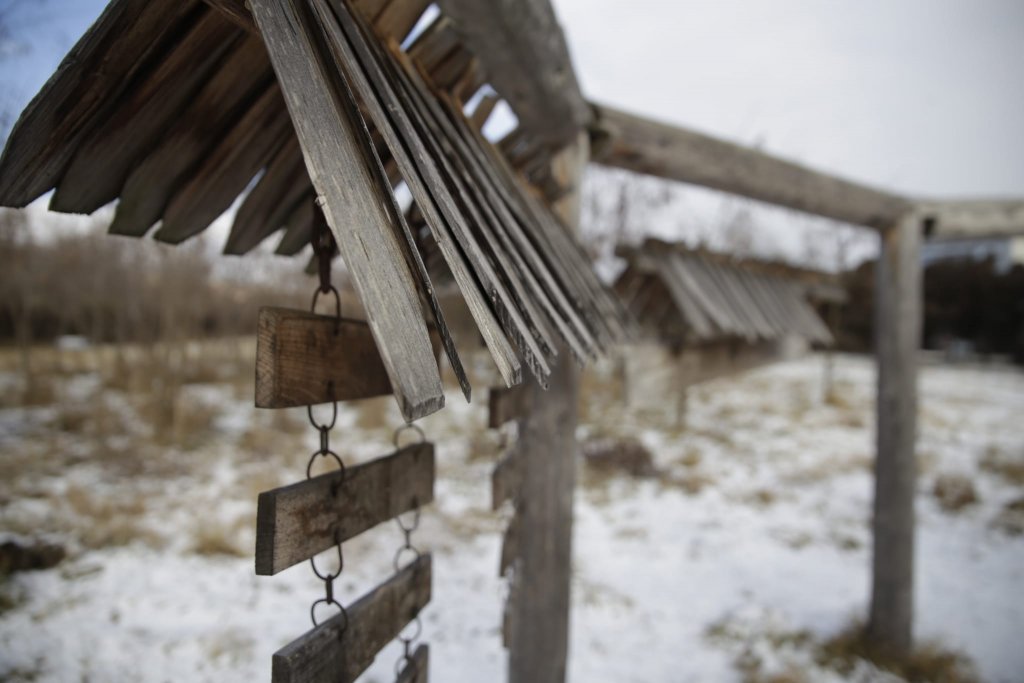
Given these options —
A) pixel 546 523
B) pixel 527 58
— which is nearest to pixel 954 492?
pixel 546 523

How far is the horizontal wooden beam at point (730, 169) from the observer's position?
225cm

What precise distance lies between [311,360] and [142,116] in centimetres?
50

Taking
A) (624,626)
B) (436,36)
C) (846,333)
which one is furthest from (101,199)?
(846,333)

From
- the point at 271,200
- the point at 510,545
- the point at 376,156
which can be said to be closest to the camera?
the point at 376,156

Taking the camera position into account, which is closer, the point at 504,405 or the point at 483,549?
the point at 504,405

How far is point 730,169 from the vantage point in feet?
8.64

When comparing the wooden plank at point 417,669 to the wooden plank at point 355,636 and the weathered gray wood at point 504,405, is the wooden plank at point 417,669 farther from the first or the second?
the weathered gray wood at point 504,405

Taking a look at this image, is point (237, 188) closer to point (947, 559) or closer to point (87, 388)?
point (947, 559)

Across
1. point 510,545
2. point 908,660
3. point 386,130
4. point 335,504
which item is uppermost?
point 386,130

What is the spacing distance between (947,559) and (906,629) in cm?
208

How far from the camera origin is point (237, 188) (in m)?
1.12

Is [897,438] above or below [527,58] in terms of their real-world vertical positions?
below

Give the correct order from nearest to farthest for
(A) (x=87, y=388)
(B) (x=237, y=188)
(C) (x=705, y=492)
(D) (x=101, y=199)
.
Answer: (D) (x=101, y=199)
(B) (x=237, y=188)
(C) (x=705, y=492)
(A) (x=87, y=388)

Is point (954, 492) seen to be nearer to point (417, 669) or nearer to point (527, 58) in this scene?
point (417, 669)
